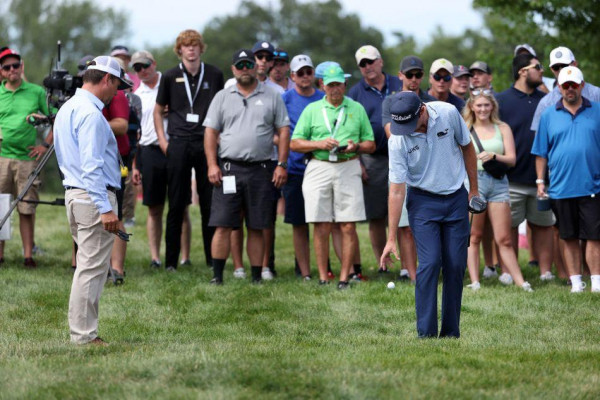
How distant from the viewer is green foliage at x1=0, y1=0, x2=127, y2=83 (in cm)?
7688

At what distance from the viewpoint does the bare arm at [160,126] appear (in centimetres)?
1273

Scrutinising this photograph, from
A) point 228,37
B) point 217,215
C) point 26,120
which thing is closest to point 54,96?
point 26,120

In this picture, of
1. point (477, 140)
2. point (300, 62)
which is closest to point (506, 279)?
point (477, 140)

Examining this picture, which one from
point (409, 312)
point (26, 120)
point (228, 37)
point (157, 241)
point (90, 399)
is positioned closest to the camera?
point (90, 399)

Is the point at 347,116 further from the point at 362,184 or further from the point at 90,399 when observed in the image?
the point at 90,399

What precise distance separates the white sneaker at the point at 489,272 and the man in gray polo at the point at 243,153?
9.35ft

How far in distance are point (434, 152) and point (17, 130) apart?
6.22 meters

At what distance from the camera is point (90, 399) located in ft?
21.3

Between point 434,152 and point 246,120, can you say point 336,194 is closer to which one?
point 246,120

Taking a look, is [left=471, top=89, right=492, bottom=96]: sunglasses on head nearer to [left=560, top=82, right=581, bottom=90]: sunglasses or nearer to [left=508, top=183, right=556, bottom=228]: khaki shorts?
[left=560, top=82, right=581, bottom=90]: sunglasses

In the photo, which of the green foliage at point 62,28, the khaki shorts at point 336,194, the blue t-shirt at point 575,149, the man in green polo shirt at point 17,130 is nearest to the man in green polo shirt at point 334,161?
the khaki shorts at point 336,194

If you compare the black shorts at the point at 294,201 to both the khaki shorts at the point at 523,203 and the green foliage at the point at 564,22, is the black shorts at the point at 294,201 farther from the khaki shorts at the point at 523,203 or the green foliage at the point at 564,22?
the green foliage at the point at 564,22

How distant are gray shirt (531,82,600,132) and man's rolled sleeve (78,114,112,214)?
5934 millimetres

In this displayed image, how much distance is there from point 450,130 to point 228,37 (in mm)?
62951
